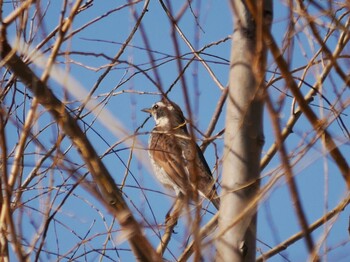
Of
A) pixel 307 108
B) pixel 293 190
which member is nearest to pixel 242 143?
pixel 307 108

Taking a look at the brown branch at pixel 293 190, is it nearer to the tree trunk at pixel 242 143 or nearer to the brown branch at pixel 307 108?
the brown branch at pixel 307 108

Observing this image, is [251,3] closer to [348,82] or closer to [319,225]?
[348,82]

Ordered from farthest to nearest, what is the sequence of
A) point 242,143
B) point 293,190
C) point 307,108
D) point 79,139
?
point 242,143
point 79,139
point 307,108
point 293,190

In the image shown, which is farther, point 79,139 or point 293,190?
point 79,139

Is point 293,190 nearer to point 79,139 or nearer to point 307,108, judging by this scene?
point 307,108

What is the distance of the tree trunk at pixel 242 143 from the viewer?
7.18 feet

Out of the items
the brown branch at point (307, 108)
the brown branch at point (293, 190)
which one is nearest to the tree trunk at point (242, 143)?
the brown branch at point (307, 108)

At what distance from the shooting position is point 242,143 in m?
2.23

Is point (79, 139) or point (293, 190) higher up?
point (79, 139)

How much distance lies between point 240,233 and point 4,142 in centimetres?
83

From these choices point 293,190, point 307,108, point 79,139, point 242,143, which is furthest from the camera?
point 242,143

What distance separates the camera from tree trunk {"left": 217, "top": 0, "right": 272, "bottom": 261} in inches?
86.1

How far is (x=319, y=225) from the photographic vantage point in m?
2.97

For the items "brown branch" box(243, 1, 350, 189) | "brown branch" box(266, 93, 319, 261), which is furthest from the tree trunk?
"brown branch" box(266, 93, 319, 261)
